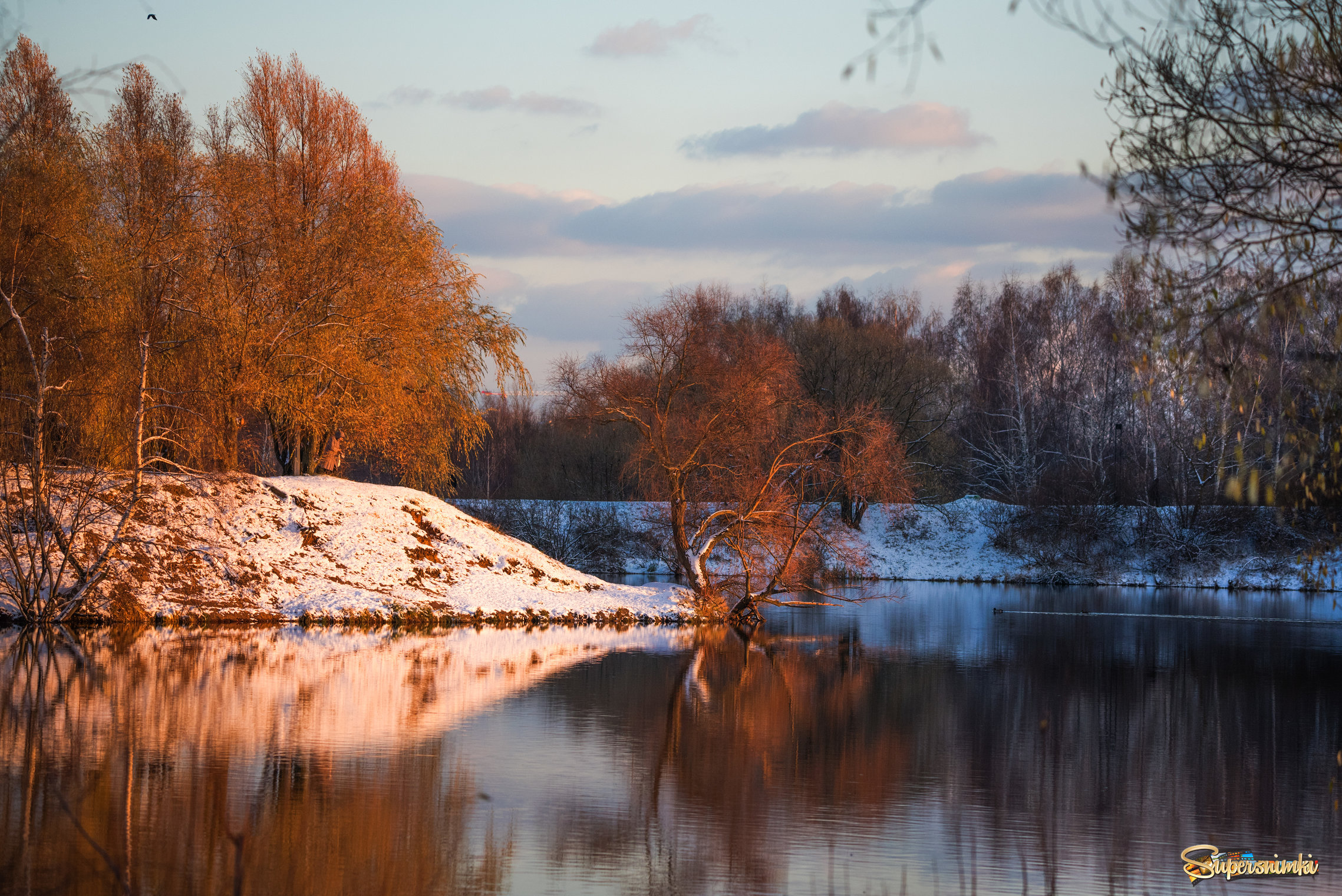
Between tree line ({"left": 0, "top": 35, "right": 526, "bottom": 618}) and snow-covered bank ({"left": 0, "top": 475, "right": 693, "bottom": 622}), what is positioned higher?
tree line ({"left": 0, "top": 35, "right": 526, "bottom": 618})

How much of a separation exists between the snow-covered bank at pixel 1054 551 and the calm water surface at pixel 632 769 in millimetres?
24945

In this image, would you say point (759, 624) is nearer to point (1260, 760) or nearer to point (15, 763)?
point (1260, 760)

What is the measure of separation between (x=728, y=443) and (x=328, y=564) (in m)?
10.3

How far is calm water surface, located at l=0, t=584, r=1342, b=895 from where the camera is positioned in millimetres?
8359

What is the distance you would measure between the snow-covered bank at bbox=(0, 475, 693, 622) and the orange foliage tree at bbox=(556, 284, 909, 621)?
7.58ft

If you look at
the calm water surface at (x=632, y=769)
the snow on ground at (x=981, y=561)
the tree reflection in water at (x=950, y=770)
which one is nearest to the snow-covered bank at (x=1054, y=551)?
the snow on ground at (x=981, y=561)

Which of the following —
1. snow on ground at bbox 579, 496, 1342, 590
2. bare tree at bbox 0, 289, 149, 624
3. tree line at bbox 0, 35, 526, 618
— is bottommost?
snow on ground at bbox 579, 496, 1342, 590

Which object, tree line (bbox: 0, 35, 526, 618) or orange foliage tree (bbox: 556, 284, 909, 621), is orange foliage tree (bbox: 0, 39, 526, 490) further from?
orange foliage tree (bbox: 556, 284, 909, 621)

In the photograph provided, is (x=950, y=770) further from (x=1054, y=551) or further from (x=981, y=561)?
(x=981, y=561)

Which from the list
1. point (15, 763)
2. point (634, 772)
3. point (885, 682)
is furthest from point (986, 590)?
point (15, 763)

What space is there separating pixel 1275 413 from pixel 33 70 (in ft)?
121

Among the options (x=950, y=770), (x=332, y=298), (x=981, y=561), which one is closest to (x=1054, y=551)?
(x=981, y=561)

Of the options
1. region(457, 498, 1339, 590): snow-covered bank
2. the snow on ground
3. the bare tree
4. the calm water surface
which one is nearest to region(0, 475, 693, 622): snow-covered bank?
the bare tree

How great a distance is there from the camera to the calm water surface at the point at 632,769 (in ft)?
27.4
